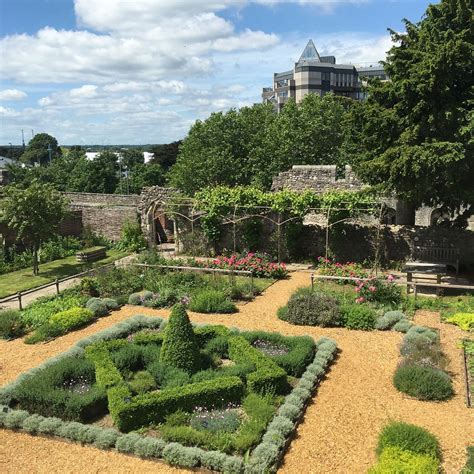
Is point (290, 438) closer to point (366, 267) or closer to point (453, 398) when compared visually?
point (453, 398)

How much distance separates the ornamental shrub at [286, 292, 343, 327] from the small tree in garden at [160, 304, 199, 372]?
12.7 feet

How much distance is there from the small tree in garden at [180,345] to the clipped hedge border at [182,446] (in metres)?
1.87

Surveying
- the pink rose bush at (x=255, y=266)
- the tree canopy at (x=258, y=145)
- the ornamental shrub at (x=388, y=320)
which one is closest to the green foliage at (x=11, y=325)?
the pink rose bush at (x=255, y=266)

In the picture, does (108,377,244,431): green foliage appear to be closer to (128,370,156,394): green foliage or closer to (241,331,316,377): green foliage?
(128,370,156,394): green foliage

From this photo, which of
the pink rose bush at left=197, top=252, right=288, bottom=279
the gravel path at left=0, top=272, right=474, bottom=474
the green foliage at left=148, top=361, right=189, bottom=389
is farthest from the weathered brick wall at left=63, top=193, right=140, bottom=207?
the green foliage at left=148, top=361, right=189, bottom=389

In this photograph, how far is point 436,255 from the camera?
16.5 m

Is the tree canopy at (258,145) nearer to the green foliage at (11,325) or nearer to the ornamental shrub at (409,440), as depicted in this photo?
the green foliage at (11,325)

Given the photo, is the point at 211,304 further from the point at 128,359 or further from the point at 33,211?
the point at 33,211

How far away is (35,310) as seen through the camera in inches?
519

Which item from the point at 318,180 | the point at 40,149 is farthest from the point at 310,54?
the point at 318,180

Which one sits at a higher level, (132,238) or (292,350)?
(132,238)

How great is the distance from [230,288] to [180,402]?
661 cm

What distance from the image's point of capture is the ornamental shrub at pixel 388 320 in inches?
456

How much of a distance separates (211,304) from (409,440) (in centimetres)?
740
